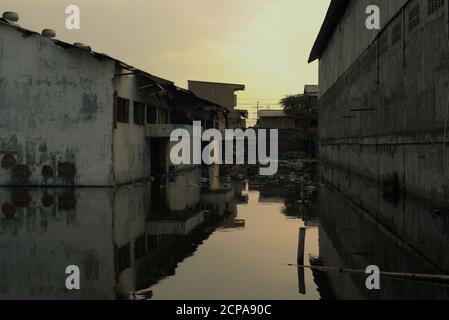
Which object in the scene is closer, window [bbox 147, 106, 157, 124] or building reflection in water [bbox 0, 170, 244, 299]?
building reflection in water [bbox 0, 170, 244, 299]

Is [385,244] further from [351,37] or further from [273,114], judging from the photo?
[273,114]

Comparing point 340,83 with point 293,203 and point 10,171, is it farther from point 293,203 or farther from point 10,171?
point 10,171

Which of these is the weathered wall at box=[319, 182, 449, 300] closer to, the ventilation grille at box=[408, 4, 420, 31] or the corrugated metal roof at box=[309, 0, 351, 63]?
the ventilation grille at box=[408, 4, 420, 31]

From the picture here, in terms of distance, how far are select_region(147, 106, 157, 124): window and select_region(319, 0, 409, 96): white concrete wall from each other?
9.86m

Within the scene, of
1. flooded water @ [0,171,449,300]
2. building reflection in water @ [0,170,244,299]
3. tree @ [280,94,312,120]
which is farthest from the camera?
tree @ [280,94,312,120]

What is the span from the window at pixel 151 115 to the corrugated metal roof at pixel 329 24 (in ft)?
33.4

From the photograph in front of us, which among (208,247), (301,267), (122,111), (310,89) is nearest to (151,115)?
(122,111)

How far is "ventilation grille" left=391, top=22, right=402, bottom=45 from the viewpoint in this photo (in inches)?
603

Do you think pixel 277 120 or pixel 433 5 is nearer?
pixel 433 5

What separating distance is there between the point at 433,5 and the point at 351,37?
12.7 meters

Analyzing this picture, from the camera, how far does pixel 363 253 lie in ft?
33.4

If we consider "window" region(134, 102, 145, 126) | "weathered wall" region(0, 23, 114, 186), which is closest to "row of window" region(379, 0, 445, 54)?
A: "weathered wall" region(0, 23, 114, 186)

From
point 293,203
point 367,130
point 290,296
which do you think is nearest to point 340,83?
point 367,130

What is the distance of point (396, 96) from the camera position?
1562cm
